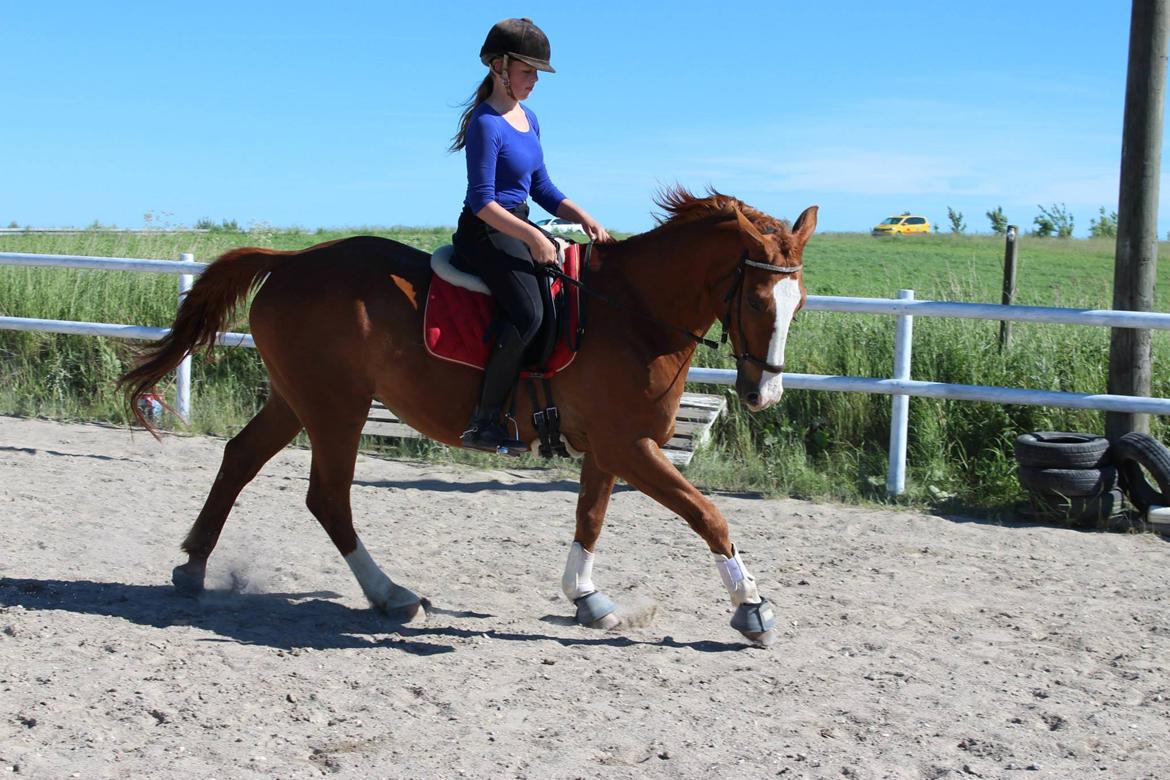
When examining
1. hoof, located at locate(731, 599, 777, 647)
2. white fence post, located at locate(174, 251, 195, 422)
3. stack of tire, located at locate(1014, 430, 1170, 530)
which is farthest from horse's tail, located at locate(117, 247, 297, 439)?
stack of tire, located at locate(1014, 430, 1170, 530)

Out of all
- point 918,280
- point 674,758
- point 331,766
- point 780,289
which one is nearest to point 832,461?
point 780,289

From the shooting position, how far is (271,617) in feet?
18.4

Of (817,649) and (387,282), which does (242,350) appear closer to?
(387,282)

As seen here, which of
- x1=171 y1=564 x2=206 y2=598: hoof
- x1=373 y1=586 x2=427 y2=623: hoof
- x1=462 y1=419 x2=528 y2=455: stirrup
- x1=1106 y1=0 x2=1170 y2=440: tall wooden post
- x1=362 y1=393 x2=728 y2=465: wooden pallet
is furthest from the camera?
x1=362 y1=393 x2=728 y2=465: wooden pallet

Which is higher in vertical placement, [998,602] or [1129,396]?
[1129,396]

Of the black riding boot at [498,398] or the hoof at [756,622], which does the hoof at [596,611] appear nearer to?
the hoof at [756,622]

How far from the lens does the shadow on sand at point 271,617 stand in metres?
5.29

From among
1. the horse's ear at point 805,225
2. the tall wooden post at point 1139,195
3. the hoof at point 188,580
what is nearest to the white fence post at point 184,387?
the hoof at point 188,580

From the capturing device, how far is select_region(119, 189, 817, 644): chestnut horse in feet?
17.2

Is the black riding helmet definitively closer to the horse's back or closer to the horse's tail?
the horse's back

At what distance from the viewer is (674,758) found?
13.2 feet

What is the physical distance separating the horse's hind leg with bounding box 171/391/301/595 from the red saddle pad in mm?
1009

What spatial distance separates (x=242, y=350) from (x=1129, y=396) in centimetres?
760

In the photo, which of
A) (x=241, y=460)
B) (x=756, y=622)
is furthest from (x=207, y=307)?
(x=756, y=622)
